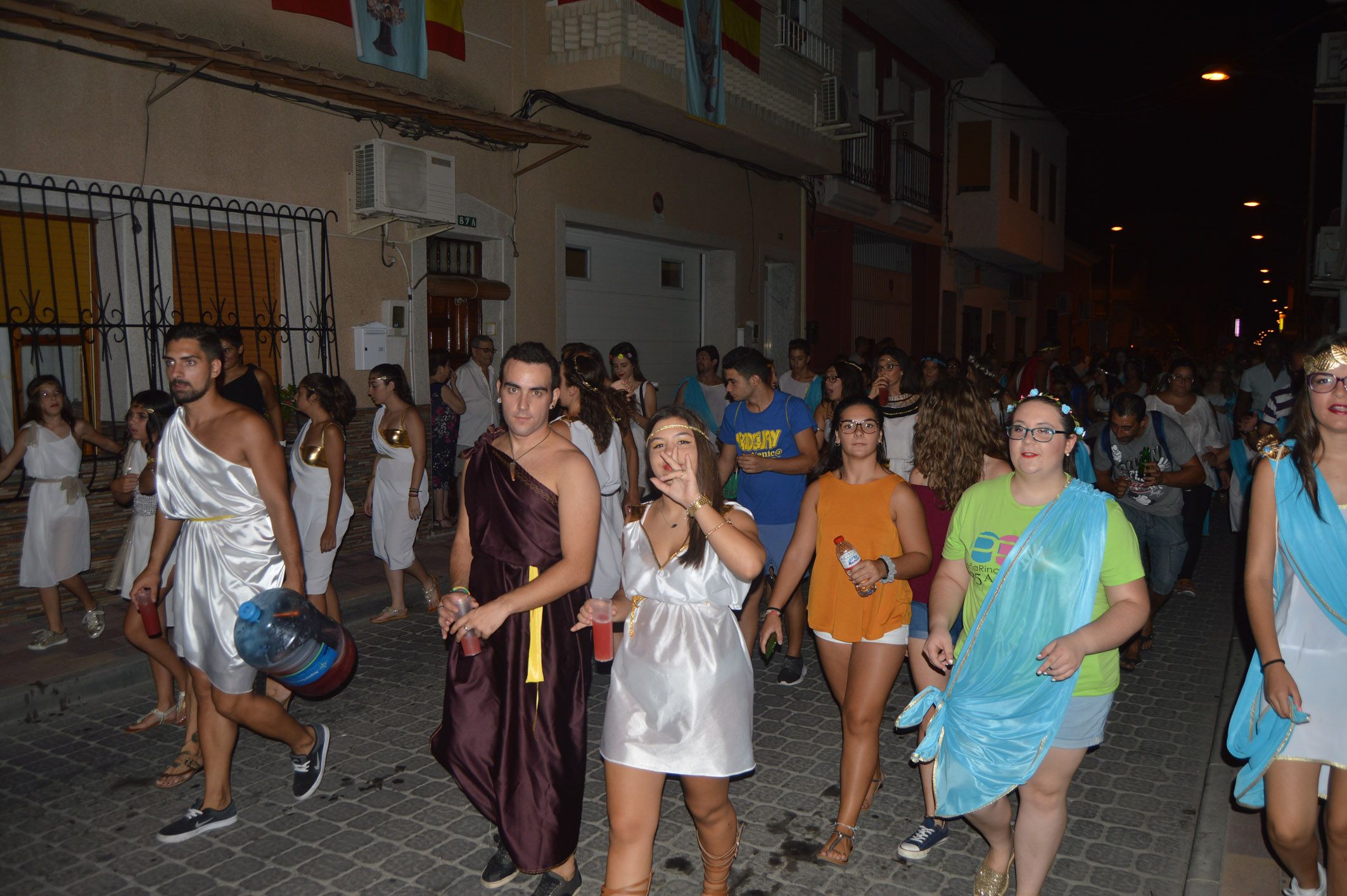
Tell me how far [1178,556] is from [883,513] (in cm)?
351

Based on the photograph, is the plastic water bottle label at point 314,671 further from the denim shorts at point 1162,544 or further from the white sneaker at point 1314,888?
the denim shorts at point 1162,544

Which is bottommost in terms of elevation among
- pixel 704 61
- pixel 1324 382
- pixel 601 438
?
pixel 601 438

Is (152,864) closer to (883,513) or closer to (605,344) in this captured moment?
(883,513)

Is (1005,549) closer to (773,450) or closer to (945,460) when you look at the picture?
(945,460)

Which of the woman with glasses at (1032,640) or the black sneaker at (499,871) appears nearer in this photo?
the woman with glasses at (1032,640)

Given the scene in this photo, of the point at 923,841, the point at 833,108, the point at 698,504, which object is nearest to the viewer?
the point at 698,504

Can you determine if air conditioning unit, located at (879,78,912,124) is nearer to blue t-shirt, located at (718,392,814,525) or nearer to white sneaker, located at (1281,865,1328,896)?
blue t-shirt, located at (718,392,814,525)

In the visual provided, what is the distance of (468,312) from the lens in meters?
11.7

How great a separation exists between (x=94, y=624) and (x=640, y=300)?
9.09 meters

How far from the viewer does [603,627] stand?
3.27m

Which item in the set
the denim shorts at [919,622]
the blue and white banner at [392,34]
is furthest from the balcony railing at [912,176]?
the denim shorts at [919,622]

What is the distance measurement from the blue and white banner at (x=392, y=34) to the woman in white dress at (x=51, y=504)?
4633mm

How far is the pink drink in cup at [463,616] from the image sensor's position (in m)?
3.34

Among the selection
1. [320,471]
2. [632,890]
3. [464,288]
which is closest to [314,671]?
[632,890]
